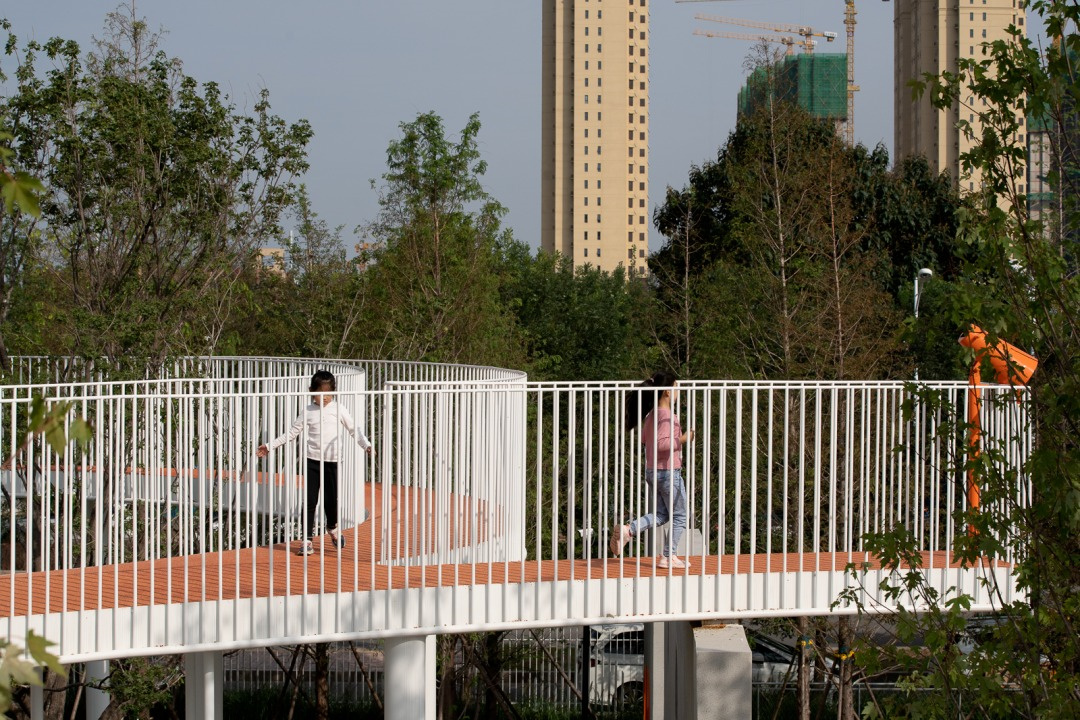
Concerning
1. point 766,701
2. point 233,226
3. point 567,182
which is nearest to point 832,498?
point 233,226

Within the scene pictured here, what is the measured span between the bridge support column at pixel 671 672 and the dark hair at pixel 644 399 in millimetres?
1962

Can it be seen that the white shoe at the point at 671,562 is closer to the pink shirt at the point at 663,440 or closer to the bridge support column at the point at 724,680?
the pink shirt at the point at 663,440

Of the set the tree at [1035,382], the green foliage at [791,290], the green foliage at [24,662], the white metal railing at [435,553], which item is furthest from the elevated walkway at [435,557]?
the green foliage at [791,290]

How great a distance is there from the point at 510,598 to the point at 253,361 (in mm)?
8040

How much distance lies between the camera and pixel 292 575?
8.66 metres

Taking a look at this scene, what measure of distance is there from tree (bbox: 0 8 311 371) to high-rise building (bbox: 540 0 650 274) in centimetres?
11158

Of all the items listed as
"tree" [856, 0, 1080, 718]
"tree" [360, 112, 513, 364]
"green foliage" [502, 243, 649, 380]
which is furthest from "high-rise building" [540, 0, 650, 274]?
"tree" [856, 0, 1080, 718]

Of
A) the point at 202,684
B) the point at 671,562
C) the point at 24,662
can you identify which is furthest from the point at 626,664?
the point at 24,662

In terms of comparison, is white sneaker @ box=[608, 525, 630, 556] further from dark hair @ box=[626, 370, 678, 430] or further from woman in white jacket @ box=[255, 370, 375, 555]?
woman in white jacket @ box=[255, 370, 375, 555]

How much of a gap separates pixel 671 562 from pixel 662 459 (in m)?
0.76

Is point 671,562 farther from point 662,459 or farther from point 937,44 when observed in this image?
point 937,44

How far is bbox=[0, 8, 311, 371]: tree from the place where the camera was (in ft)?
43.5

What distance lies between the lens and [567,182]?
431 feet

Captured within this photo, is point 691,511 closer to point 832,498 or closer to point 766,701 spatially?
point 832,498
